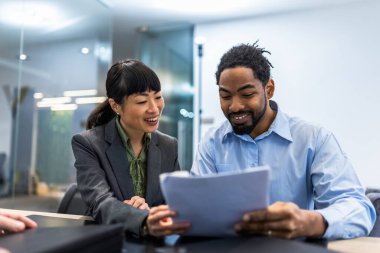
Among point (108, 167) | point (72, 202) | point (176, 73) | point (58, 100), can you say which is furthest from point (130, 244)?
point (58, 100)

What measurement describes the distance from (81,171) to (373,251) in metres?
0.91

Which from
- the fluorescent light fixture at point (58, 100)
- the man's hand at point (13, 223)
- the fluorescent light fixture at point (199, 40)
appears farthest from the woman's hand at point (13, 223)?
the fluorescent light fixture at point (58, 100)

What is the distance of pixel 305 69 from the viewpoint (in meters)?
3.80

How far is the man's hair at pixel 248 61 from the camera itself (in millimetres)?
1143

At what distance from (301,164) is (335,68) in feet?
9.40

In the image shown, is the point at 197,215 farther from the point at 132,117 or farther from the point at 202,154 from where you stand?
the point at 132,117

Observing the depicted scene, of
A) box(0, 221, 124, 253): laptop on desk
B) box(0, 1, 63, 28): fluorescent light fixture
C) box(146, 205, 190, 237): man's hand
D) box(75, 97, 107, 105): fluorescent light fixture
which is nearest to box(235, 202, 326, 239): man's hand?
box(146, 205, 190, 237): man's hand

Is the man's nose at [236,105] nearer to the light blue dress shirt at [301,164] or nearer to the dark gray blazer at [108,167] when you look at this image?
the light blue dress shirt at [301,164]

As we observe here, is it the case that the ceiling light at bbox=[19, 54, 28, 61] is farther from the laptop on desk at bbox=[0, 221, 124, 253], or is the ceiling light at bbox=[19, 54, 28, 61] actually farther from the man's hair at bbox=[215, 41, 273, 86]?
the laptop on desk at bbox=[0, 221, 124, 253]

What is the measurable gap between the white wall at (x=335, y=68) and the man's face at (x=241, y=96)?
2217 millimetres

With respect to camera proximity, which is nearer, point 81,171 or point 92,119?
point 81,171

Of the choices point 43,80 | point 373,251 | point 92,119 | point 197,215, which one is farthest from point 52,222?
point 43,80

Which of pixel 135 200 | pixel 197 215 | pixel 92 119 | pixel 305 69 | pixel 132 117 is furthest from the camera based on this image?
pixel 305 69

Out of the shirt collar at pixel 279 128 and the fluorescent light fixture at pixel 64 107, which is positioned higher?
the fluorescent light fixture at pixel 64 107
